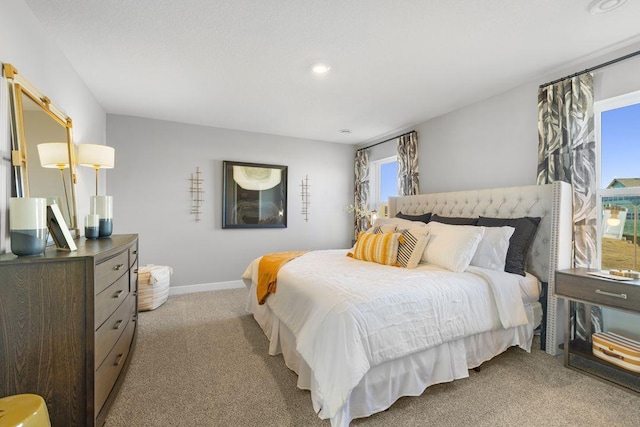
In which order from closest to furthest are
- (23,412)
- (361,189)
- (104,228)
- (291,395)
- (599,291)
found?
(23,412), (291,395), (599,291), (104,228), (361,189)

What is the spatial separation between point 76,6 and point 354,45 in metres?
1.89

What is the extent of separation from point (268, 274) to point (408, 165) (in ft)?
8.79

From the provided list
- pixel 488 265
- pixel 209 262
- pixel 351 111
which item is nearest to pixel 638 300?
pixel 488 265

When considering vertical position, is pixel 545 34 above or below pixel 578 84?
above

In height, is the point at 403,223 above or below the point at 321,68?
below

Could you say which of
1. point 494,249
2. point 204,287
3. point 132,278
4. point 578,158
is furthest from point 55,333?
point 578,158

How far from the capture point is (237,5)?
1855 mm

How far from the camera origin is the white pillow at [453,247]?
2361 mm

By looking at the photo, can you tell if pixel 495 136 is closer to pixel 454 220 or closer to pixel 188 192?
pixel 454 220

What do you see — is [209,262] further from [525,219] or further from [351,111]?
[525,219]

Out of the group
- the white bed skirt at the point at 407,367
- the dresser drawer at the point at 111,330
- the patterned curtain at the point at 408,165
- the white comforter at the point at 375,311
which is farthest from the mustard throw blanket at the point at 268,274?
the patterned curtain at the point at 408,165

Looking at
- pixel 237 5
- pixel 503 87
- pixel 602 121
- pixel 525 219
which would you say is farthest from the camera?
pixel 503 87

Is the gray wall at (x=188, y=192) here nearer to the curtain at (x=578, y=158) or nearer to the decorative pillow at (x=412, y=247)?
the decorative pillow at (x=412, y=247)

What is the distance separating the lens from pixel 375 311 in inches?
66.2
